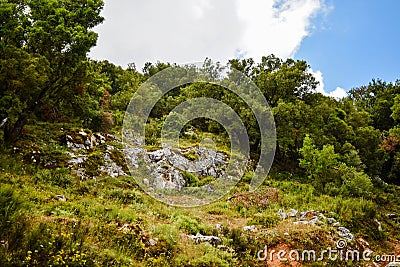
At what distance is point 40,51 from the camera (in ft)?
46.7

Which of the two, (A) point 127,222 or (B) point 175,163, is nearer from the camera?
(A) point 127,222

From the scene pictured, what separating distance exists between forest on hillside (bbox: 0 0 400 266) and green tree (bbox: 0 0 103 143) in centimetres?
5

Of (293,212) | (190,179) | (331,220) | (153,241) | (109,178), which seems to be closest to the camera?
(153,241)

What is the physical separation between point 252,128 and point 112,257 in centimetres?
1915

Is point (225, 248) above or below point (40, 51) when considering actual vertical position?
below
